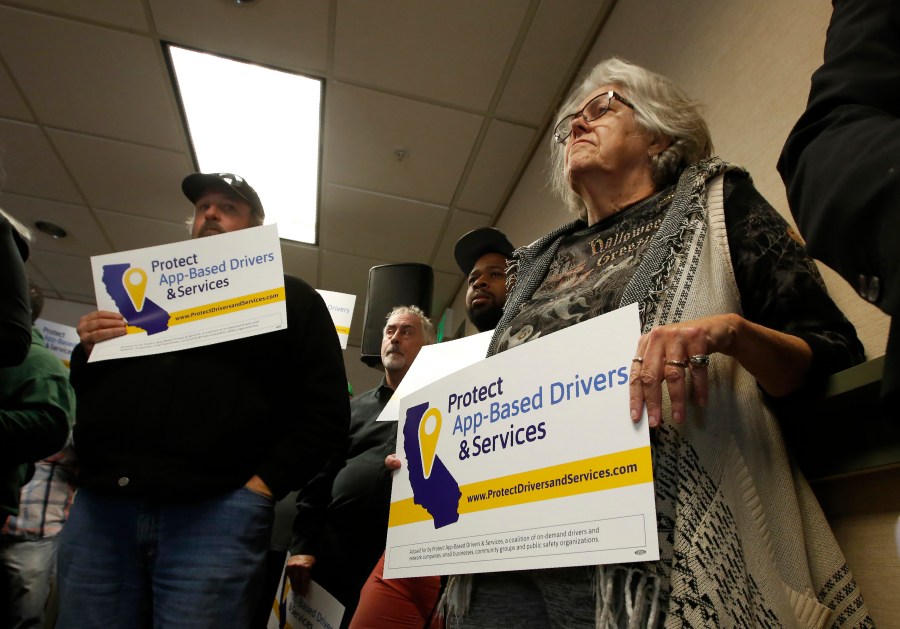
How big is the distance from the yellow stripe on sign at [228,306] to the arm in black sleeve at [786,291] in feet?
2.92

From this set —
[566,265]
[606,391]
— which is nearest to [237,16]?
[566,265]

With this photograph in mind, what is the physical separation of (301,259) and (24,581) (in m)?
2.92

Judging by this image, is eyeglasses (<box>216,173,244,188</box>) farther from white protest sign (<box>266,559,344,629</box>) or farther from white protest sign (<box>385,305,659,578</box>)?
white protest sign (<box>266,559,344,629</box>)

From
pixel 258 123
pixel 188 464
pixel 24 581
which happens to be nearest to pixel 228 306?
pixel 188 464

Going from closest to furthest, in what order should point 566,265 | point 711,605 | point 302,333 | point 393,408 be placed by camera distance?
point 711,605 < point 566,265 < point 393,408 < point 302,333

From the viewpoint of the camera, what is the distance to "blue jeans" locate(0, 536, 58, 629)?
1.83 meters

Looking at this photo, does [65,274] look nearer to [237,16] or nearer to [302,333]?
[237,16]

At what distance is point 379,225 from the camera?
3.98 metres

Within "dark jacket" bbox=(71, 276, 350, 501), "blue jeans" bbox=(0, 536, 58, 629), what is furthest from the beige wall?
"blue jeans" bbox=(0, 536, 58, 629)

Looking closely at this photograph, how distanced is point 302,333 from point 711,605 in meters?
1.02

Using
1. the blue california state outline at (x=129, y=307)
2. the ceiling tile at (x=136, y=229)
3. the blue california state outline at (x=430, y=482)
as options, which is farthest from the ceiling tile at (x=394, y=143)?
the blue california state outline at (x=430, y=482)

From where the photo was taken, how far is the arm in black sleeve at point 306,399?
119 centimetres

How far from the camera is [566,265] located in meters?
1.05

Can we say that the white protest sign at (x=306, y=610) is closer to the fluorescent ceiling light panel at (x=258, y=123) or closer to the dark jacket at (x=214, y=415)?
the dark jacket at (x=214, y=415)
